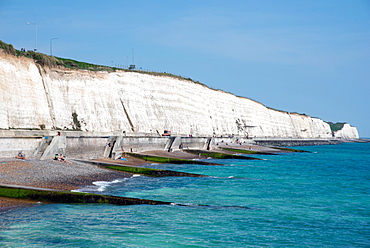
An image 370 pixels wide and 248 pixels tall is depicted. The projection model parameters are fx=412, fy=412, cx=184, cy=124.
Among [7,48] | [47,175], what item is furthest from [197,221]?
[7,48]

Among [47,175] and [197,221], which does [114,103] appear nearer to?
[47,175]

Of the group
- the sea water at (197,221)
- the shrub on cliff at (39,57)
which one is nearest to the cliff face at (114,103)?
the shrub on cliff at (39,57)

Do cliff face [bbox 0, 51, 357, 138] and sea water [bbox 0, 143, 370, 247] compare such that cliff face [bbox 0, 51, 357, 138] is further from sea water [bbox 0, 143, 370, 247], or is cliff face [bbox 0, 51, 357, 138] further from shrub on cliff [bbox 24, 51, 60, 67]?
sea water [bbox 0, 143, 370, 247]

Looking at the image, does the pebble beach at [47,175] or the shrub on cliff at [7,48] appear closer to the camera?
the pebble beach at [47,175]

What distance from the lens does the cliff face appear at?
38969 millimetres

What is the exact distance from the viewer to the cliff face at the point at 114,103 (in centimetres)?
3897

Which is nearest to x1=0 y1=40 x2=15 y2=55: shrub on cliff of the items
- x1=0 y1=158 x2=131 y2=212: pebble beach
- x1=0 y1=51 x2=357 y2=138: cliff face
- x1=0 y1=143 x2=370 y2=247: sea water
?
x1=0 y1=51 x2=357 y2=138: cliff face

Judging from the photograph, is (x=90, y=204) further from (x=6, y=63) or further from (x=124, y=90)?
(x=124, y=90)

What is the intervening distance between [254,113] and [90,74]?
67.4 metres

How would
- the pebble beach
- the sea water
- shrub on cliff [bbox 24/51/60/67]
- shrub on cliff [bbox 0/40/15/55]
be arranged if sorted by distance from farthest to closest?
shrub on cliff [bbox 24/51/60/67]
shrub on cliff [bbox 0/40/15/55]
the pebble beach
the sea water

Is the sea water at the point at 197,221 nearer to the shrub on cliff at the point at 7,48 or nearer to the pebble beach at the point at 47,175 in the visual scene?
the pebble beach at the point at 47,175

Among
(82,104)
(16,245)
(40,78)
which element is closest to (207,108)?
(82,104)

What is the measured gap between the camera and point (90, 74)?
54.8 m

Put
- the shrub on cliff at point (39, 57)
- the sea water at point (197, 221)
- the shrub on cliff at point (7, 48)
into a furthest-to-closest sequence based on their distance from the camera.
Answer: the shrub on cliff at point (39, 57) < the shrub on cliff at point (7, 48) < the sea water at point (197, 221)
